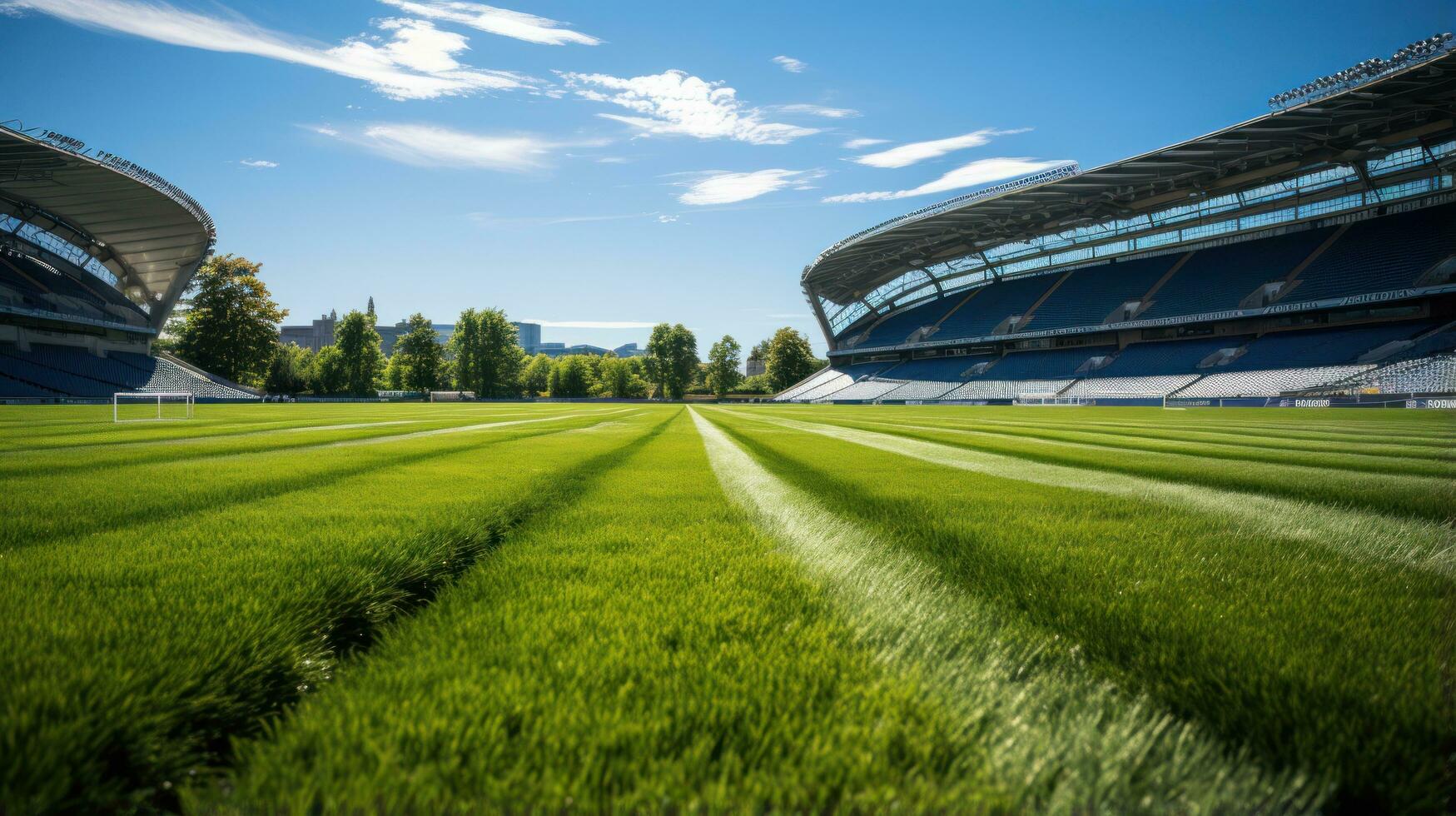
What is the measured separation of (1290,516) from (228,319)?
59865mm

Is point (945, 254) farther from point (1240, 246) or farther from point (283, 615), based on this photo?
point (283, 615)

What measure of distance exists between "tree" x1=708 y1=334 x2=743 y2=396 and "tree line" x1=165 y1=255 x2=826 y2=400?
125 mm

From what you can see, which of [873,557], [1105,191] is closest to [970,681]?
[873,557]

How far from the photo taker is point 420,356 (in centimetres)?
6200

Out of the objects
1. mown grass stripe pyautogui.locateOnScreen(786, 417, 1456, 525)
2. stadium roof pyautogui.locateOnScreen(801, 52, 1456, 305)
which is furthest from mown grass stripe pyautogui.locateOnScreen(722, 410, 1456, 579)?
stadium roof pyautogui.locateOnScreen(801, 52, 1456, 305)

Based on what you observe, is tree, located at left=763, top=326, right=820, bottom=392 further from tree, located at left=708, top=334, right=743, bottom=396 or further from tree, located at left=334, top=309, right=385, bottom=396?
tree, located at left=334, top=309, right=385, bottom=396

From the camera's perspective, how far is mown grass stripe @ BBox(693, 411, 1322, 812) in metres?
0.81

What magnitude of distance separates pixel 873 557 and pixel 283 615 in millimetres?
1722

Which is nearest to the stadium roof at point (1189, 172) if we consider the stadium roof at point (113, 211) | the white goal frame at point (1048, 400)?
the white goal frame at point (1048, 400)

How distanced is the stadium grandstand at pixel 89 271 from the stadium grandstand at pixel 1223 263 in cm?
4463

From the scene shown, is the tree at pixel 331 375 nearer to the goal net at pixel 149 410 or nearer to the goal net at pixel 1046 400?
the goal net at pixel 149 410

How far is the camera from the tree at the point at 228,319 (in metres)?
45.1

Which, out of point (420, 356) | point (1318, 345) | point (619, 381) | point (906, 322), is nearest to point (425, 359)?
point (420, 356)

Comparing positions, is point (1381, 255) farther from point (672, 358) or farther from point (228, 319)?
point (228, 319)
